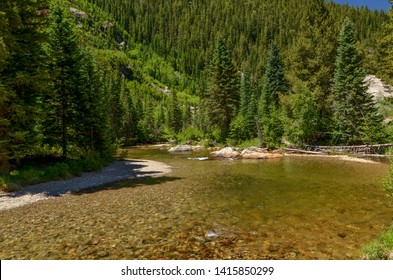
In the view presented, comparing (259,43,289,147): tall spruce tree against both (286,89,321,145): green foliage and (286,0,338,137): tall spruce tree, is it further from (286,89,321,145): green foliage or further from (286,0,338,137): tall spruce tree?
(286,0,338,137): tall spruce tree

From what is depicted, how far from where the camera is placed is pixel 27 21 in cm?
2112

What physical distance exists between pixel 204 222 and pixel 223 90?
43433 millimetres

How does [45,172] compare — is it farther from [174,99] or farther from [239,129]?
[174,99]

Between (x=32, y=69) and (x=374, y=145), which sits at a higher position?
(x=32, y=69)

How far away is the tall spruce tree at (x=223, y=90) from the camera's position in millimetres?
53188

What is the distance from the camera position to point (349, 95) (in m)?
38.0

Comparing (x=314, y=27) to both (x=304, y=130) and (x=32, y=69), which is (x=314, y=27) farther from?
(x=32, y=69)

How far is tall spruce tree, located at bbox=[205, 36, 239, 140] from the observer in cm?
5319

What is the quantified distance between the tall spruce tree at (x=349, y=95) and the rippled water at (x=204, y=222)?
22337 millimetres

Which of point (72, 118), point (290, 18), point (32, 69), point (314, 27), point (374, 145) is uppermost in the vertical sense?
point (290, 18)

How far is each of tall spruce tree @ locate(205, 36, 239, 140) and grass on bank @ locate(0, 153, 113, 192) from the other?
30.7 meters

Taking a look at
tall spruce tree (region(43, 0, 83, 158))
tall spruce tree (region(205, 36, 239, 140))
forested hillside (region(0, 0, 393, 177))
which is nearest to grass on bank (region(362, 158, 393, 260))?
forested hillside (region(0, 0, 393, 177))

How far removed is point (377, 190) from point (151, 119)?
80655 mm
